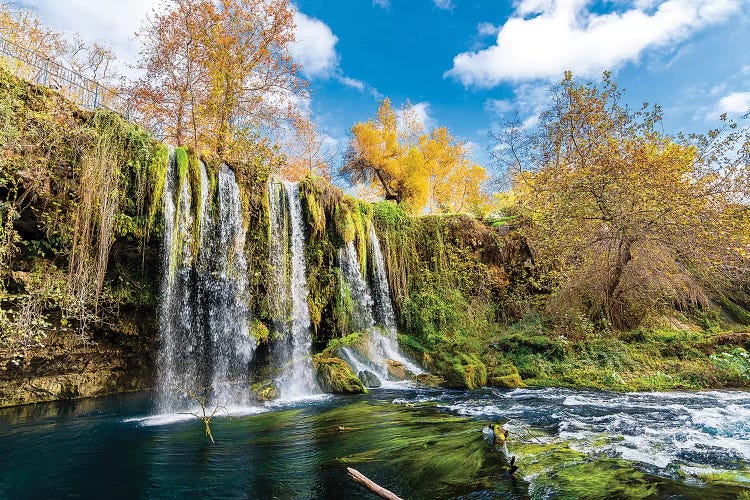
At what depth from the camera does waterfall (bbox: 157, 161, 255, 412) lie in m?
10.2

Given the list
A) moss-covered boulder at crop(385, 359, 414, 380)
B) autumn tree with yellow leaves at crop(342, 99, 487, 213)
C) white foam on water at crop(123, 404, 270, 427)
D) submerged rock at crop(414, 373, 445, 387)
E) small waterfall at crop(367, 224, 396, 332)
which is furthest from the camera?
autumn tree with yellow leaves at crop(342, 99, 487, 213)

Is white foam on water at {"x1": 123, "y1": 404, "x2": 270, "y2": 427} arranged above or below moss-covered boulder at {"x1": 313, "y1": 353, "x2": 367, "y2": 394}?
below

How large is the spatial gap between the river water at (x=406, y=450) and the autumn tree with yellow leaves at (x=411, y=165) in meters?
17.6

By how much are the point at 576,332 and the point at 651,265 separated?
3.08m

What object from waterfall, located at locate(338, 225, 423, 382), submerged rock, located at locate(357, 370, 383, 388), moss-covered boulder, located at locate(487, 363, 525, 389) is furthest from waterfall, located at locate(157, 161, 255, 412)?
moss-covered boulder, located at locate(487, 363, 525, 389)

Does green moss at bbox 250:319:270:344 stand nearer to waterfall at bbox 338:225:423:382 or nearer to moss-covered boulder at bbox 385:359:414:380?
waterfall at bbox 338:225:423:382

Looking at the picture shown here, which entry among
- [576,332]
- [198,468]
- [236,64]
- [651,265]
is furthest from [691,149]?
[236,64]

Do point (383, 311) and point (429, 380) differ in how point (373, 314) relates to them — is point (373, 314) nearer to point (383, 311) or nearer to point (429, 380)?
point (383, 311)

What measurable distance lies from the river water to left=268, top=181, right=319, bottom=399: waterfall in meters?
3.48

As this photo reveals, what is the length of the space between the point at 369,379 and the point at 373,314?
13.4 ft

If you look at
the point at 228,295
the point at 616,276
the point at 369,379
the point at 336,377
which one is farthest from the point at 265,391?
the point at 616,276

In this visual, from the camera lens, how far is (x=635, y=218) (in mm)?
11156

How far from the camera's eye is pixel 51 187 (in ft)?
27.8

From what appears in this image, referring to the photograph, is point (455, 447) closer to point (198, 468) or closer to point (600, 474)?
point (600, 474)
